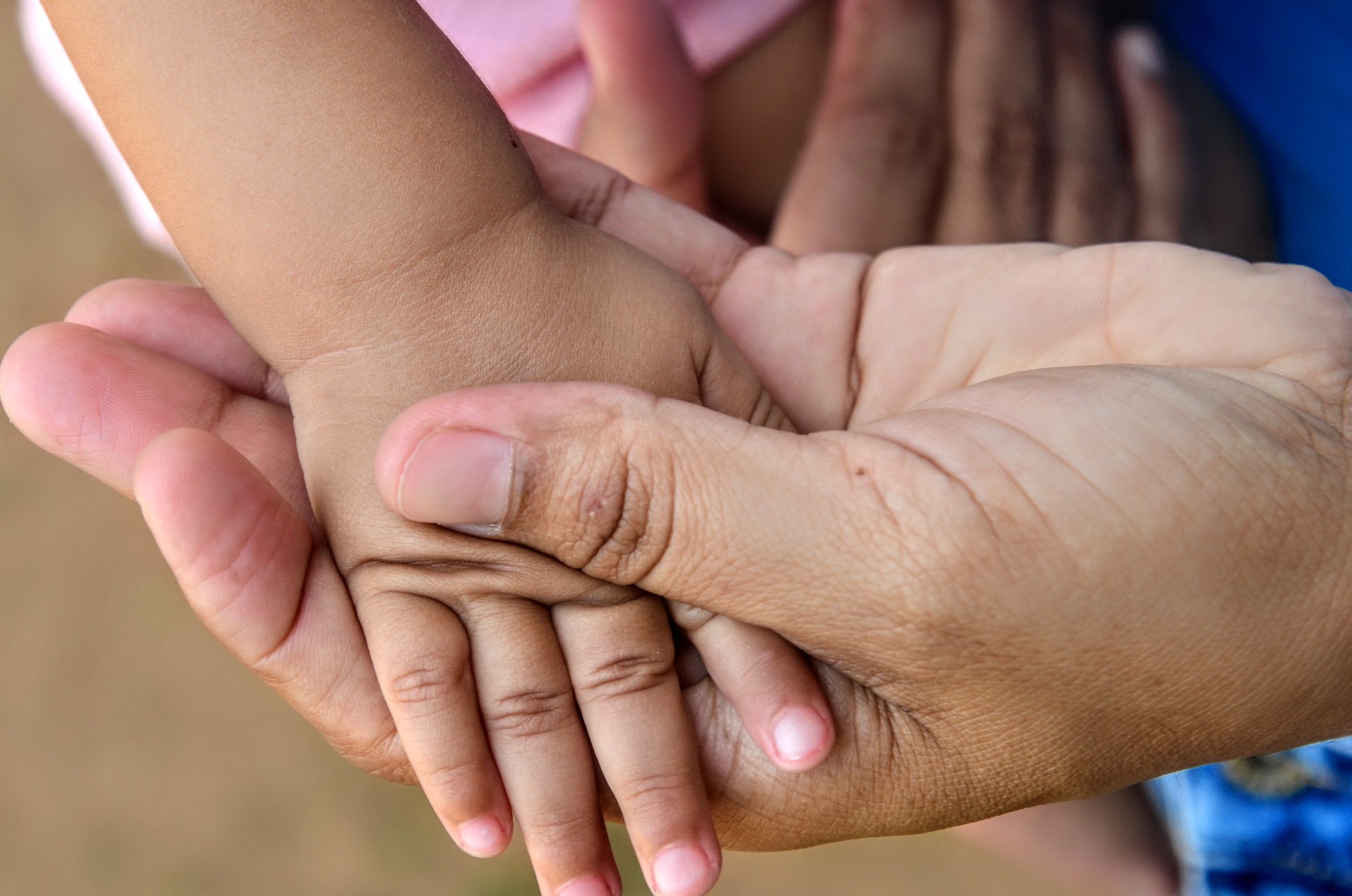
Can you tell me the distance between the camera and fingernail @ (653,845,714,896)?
0.85 m

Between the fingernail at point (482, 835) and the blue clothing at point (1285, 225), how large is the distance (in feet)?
2.96

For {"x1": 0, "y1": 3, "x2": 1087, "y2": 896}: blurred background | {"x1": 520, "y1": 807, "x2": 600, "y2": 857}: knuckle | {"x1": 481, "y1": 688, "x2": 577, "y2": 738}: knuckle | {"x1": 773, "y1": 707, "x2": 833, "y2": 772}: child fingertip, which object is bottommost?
{"x1": 0, "y1": 3, "x2": 1087, "y2": 896}: blurred background

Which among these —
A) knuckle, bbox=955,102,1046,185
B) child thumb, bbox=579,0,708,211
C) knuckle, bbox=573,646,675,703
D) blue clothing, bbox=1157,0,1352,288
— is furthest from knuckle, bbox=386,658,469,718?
blue clothing, bbox=1157,0,1352,288

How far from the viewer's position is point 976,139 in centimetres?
153

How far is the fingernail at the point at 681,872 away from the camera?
85 cm

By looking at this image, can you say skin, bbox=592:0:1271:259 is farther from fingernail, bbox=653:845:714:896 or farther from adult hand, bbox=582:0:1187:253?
fingernail, bbox=653:845:714:896

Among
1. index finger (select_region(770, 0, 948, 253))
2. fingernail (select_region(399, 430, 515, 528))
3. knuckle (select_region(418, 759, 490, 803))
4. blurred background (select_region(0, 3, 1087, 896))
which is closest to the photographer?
fingernail (select_region(399, 430, 515, 528))

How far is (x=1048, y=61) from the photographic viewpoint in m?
1.63

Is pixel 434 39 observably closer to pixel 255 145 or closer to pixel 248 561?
pixel 255 145

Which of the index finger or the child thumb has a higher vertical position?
the child thumb

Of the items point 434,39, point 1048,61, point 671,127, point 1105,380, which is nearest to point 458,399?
point 434,39

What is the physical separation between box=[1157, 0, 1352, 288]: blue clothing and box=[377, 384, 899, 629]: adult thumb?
108 centimetres

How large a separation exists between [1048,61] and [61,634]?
2.11m

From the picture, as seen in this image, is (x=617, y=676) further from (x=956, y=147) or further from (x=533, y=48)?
(x=956, y=147)
